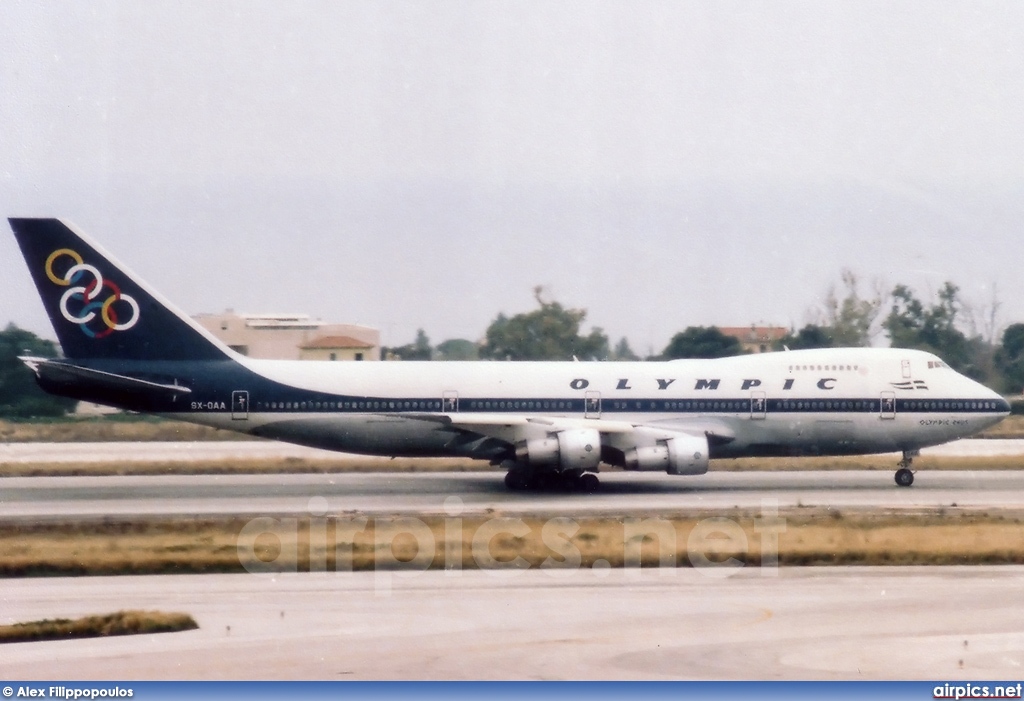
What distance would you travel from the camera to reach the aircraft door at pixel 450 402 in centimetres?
2956

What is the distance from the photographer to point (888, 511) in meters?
24.5

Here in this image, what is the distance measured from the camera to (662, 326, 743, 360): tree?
50.0m

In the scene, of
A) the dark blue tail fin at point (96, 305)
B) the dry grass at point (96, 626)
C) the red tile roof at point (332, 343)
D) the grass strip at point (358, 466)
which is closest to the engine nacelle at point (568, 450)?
the grass strip at point (358, 466)

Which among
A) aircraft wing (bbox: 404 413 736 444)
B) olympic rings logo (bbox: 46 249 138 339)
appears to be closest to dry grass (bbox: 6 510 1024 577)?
aircraft wing (bbox: 404 413 736 444)

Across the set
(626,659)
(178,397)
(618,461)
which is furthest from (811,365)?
(626,659)

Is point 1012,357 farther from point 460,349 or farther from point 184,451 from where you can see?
point 184,451

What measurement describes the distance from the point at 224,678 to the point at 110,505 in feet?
53.5

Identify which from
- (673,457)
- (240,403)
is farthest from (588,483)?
(240,403)

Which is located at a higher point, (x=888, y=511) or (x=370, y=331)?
(x=370, y=331)

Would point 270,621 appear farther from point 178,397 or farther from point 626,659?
point 178,397

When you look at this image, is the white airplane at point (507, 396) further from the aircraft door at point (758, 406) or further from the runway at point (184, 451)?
the runway at point (184, 451)

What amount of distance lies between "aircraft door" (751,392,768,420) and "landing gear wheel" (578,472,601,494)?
435cm

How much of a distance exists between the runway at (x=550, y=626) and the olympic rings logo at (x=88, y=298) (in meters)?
12.6

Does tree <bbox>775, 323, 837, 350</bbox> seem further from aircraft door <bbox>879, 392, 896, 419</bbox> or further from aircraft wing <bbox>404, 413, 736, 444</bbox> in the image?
aircraft wing <bbox>404, 413, 736, 444</bbox>
